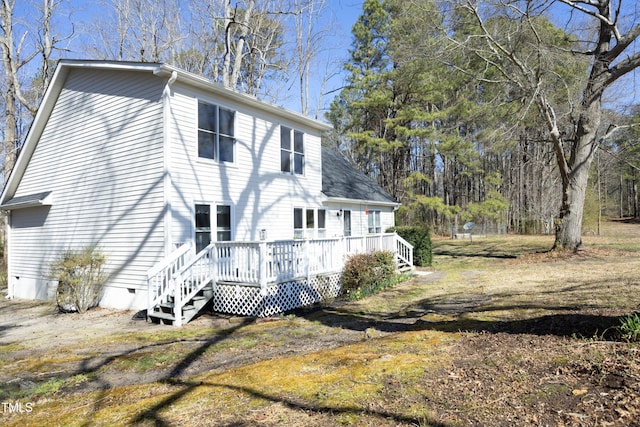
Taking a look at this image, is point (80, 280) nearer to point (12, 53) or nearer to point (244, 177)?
point (244, 177)

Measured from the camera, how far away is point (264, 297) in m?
8.76

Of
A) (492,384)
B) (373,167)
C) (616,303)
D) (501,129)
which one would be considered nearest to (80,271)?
(492,384)

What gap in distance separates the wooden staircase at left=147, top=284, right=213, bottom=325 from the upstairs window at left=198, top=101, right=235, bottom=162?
3821 millimetres

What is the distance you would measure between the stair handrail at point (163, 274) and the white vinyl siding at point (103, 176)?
2.60 feet

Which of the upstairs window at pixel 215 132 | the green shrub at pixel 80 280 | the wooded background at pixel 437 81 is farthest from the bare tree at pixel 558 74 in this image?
the green shrub at pixel 80 280

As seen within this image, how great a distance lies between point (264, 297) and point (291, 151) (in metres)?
6.35

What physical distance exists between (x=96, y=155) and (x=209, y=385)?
374 inches

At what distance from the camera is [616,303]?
22.0ft

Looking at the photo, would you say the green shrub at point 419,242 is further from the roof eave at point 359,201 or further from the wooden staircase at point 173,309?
the wooden staircase at point 173,309

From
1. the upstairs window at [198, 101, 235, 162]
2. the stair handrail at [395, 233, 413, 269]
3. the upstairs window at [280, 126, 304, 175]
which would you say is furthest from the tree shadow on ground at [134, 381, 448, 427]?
the stair handrail at [395, 233, 413, 269]

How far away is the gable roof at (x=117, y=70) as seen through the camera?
9695 millimetres

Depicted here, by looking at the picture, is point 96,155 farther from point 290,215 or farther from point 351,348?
point 351,348

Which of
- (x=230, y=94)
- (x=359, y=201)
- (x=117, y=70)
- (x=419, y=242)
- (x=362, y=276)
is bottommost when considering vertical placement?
(x=362, y=276)

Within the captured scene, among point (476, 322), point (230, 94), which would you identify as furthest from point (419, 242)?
point (476, 322)
